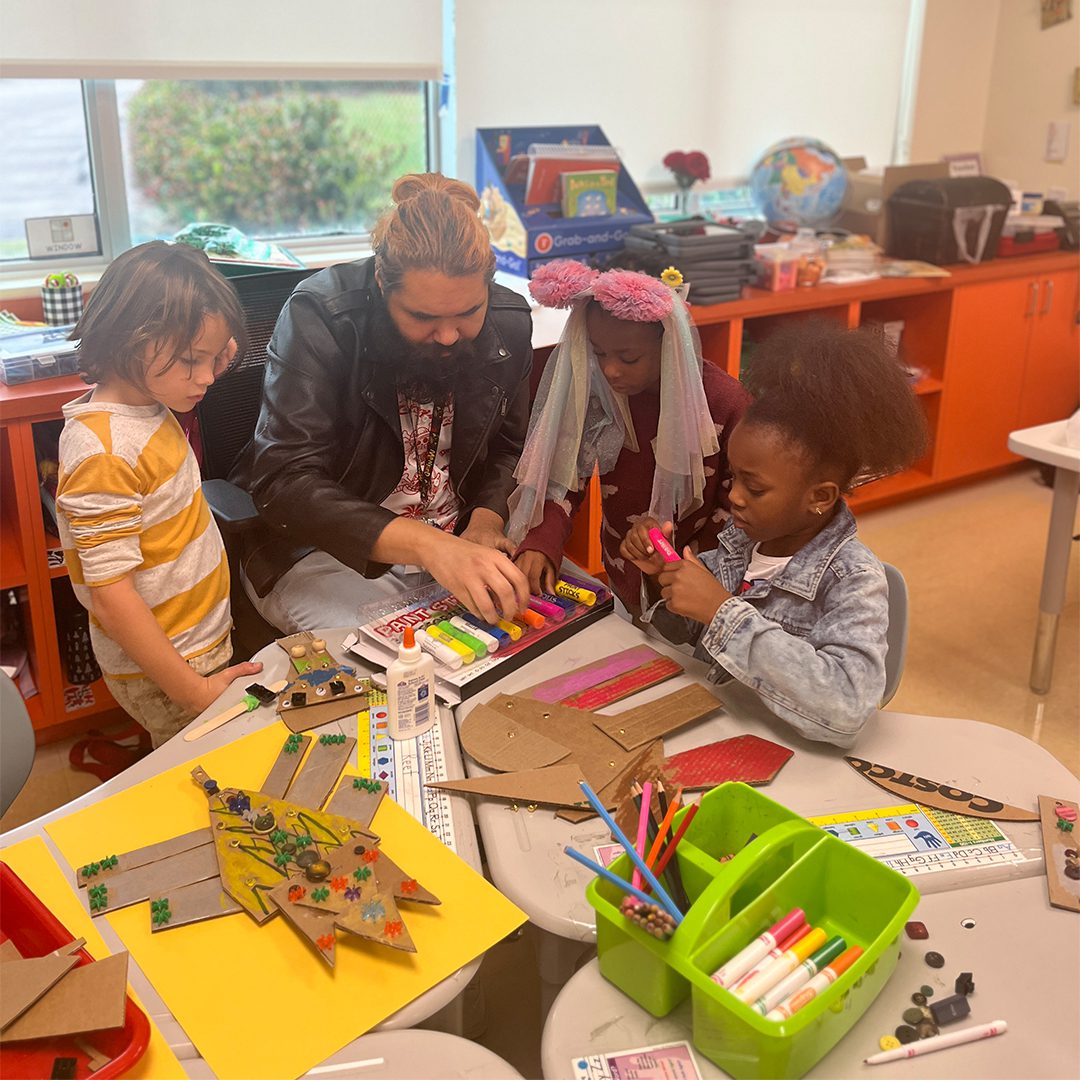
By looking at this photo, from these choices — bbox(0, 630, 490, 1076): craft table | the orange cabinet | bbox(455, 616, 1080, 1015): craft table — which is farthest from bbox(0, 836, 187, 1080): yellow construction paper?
the orange cabinet

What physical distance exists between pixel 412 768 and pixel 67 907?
0.39 meters


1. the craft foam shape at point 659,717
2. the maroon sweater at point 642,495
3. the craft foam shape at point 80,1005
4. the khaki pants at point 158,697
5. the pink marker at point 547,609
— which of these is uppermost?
the maroon sweater at point 642,495

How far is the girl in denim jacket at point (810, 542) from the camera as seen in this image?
130cm

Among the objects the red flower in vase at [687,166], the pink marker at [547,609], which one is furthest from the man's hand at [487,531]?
the red flower in vase at [687,166]

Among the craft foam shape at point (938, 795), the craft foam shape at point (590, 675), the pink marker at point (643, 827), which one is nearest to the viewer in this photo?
the pink marker at point (643, 827)

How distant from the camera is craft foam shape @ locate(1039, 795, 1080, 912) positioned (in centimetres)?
109

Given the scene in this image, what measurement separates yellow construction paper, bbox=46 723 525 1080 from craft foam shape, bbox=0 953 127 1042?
0.13 ft

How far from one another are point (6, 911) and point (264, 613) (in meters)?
0.92

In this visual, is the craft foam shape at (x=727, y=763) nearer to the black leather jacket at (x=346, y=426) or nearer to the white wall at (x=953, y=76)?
the black leather jacket at (x=346, y=426)

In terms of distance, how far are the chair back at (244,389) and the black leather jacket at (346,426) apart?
0.18 m

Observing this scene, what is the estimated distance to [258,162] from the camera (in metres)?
3.04

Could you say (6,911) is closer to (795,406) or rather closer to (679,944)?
(679,944)

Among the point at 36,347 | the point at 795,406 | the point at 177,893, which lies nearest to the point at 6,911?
the point at 177,893

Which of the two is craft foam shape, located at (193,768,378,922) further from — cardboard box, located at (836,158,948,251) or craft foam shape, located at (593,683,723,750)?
cardboard box, located at (836,158,948,251)
